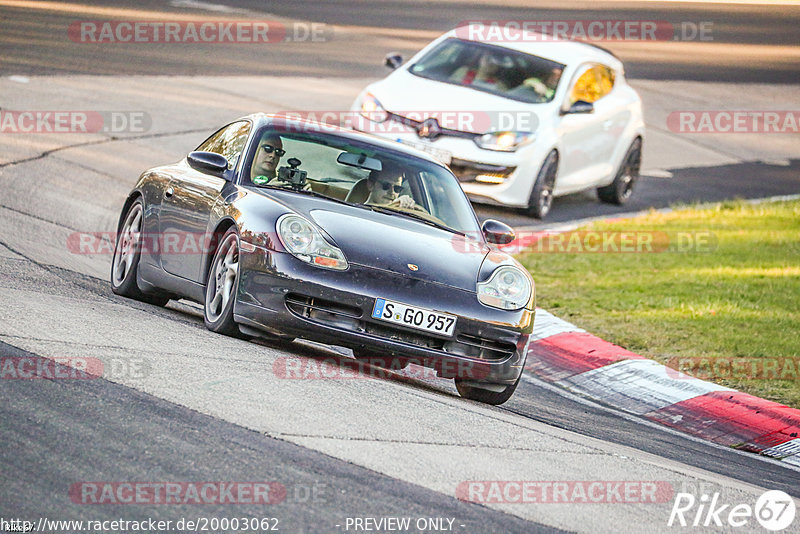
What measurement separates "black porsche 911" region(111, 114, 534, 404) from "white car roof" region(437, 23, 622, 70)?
7.18 meters

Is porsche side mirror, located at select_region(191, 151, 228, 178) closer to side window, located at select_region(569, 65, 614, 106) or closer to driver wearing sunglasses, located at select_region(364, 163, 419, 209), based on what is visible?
driver wearing sunglasses, located at select_region(364, 163, 419, 209)

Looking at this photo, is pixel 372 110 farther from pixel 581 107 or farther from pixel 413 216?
pixel 413 216

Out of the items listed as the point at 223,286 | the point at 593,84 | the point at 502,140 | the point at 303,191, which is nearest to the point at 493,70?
the point at 593,84

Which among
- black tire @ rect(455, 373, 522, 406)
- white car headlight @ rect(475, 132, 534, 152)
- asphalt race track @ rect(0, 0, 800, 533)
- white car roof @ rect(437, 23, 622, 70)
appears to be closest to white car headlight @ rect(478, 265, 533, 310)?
black tire @ rect(455, 373, 522, 406)

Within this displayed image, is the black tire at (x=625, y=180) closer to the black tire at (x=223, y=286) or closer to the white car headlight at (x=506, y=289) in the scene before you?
the white car headlight at (x=506, y=289)

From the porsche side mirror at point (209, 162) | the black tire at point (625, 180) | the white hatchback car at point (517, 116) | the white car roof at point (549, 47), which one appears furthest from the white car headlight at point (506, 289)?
the black tire at point (625, 180)

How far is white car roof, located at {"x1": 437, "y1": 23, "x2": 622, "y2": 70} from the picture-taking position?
16125 millimetres

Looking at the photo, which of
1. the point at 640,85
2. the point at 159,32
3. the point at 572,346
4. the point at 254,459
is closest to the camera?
the point at 254,459

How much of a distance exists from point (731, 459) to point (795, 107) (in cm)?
1958

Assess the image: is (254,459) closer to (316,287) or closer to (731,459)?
(316,287)

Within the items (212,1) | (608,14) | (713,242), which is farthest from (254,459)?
(608,14)

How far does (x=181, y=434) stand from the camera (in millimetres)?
5641

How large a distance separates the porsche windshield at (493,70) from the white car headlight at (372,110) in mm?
918

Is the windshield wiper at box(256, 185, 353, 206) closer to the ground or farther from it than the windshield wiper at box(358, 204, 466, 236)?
farther from it
